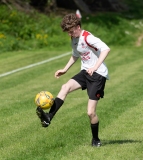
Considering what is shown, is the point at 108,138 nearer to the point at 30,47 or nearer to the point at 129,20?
the point at 30,47

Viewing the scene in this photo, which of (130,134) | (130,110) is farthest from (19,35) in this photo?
(130,134)

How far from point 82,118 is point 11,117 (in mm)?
1555

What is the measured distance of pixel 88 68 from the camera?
834 cm

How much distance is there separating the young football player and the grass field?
1.70 ft

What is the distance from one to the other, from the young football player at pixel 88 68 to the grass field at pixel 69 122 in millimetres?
517

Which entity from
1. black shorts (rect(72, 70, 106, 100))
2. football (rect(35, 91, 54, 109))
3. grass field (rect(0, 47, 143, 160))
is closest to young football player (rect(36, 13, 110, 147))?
black shorts (rect(72, 70, 106, 100))

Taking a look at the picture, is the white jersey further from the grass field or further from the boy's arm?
the grass field

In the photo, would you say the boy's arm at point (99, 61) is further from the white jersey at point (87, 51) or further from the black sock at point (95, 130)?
the black sock at point (95, 130)

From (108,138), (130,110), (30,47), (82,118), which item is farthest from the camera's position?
(30,47)

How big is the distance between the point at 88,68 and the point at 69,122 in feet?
7.95

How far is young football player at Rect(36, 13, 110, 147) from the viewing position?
8047 mm

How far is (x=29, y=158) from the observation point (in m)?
7.68

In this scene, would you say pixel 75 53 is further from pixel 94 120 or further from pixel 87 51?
pixel 94 120

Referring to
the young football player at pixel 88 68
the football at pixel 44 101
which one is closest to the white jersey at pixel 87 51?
the young football player at pixel 88 68
